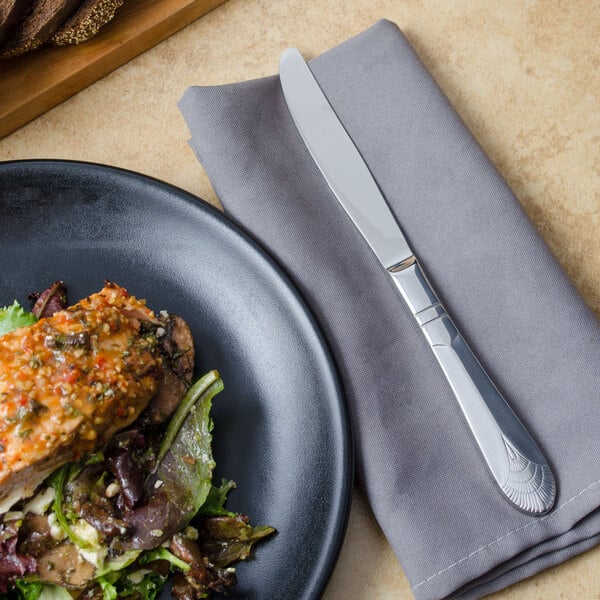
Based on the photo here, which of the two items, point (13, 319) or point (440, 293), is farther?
point (440, 293)

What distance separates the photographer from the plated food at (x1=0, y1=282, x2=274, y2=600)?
2387 millimetres

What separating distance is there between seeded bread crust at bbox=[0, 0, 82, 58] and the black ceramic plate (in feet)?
1.89

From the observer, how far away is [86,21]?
10.6ft

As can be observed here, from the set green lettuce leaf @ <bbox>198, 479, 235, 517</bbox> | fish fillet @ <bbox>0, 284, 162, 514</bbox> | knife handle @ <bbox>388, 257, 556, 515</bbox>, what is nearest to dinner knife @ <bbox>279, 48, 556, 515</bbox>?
knife handle @ <bbox>388, 257, 556, 515</bbox>

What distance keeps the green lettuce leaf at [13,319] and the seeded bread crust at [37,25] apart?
112cm

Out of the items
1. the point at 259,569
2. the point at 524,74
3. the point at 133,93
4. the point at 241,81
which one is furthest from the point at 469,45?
the point at 259,569

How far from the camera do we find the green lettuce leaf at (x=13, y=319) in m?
2.80

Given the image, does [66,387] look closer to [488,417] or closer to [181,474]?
[181,474]

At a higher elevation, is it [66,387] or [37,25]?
[37,25]

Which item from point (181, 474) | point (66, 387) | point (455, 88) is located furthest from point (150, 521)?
point (455, 88)

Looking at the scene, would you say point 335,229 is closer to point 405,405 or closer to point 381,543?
point 405,405

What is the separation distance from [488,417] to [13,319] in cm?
175

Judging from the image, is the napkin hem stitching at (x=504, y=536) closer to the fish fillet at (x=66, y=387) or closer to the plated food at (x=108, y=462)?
the plated food at (x=108, y=462)

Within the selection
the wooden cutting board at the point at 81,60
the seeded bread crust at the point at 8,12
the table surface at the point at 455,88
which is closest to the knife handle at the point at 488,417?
the table surface at the point at 455,88
